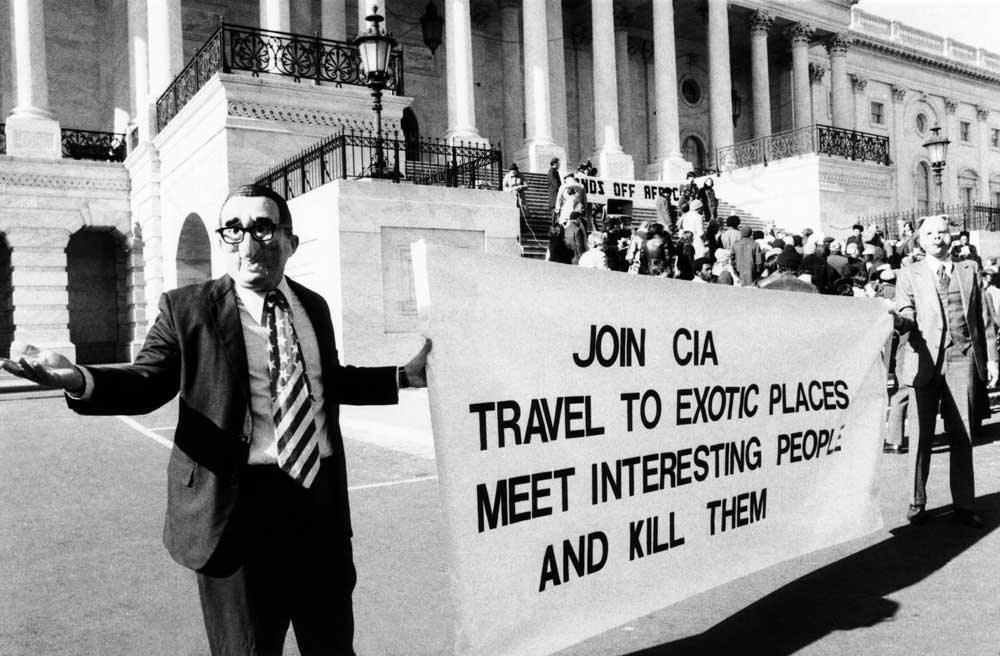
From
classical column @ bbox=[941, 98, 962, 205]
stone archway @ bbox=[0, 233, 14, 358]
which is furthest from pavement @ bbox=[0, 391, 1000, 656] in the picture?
classical column @ bbox=[941, 98, 962, 205]

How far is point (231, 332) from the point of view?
2.81 metres

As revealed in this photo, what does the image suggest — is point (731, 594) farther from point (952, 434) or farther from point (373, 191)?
point (373, 191)

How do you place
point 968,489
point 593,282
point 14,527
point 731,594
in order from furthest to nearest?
point 14,527 < point 968,489 < point 731,594 < point 593,282

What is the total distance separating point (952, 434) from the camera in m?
6.29

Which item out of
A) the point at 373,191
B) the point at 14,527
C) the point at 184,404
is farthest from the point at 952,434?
the point at 373,191

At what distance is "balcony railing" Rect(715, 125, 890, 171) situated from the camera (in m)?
30.1

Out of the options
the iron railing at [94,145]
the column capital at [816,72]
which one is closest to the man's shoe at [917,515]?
the iron railing at [94,145]

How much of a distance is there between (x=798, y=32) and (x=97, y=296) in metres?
30.2

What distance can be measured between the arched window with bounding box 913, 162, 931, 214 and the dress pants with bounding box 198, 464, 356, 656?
54.3 meters

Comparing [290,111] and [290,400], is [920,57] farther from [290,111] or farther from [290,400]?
[290,400]

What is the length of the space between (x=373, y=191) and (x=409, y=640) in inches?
447

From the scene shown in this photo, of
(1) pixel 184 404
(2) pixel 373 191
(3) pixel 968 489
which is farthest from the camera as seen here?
(2) pixel 373 191

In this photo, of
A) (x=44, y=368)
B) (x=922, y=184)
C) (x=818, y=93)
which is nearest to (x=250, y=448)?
(x=44, y=368)

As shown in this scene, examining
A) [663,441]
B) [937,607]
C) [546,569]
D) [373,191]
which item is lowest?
[937,607]
